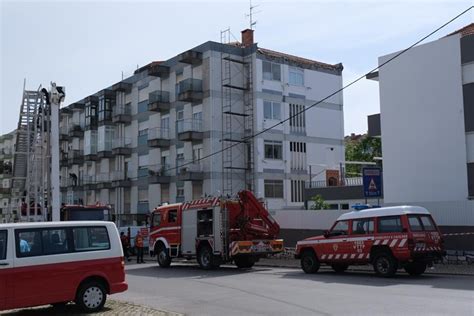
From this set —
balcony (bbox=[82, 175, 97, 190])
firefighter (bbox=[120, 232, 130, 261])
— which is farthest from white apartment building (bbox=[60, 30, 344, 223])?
firefighter (bbox=[120, 232, 130, 261])

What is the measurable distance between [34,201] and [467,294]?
13090 millimetres

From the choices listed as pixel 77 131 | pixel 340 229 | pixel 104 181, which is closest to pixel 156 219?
pixel 340 229

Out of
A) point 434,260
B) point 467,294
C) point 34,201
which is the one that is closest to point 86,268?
point 34,201

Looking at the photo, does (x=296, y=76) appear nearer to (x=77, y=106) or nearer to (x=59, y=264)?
(x=77, y=106)

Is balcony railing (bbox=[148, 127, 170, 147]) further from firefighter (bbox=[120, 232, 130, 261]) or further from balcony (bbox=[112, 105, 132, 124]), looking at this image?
firefighter (bbox=[120, 232, 130, 261])

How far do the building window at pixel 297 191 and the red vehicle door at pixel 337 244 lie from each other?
25.3 metres

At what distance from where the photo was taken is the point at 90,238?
39.7 feet

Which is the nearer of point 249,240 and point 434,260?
point 434,260

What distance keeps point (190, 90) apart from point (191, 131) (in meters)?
3.11

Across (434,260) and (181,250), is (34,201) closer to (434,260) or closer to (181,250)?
(181,250)

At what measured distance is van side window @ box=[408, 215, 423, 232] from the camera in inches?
681

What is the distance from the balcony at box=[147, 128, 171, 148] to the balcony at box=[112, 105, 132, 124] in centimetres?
500

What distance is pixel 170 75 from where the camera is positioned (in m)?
47.1

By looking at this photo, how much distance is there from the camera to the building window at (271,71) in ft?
143
